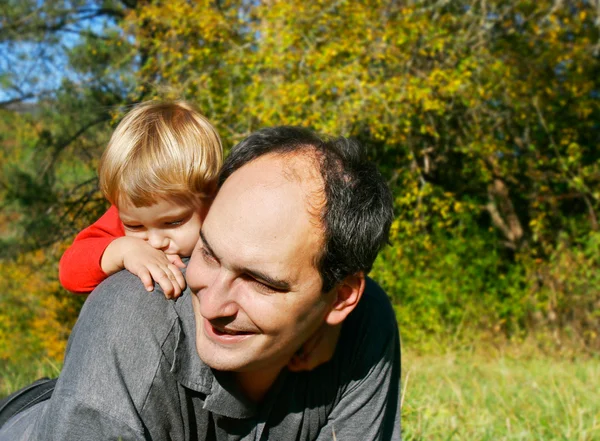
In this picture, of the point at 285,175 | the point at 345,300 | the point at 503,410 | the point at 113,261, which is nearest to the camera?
the point at 285,175

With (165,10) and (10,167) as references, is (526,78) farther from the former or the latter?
(10,167)

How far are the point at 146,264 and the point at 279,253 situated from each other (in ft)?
1.25

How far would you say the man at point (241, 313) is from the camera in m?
1.67

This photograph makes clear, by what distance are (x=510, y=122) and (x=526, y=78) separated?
61 centimetres

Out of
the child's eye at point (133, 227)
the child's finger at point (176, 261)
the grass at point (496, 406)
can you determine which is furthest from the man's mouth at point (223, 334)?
the grass at point (496, 406)

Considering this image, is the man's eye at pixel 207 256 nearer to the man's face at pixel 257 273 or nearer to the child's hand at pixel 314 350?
the man's face at pixel 257 273

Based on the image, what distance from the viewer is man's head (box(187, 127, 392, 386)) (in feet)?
5.80

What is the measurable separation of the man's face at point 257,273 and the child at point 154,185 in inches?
16.3

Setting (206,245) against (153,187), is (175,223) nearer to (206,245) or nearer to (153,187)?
(153,187)

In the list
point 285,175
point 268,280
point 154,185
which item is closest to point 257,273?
point 268,280

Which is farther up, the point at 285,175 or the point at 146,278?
the point at 285,175

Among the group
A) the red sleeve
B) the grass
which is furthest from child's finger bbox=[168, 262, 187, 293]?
the grass

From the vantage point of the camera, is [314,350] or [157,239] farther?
[157,239]

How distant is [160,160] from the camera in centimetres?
231
